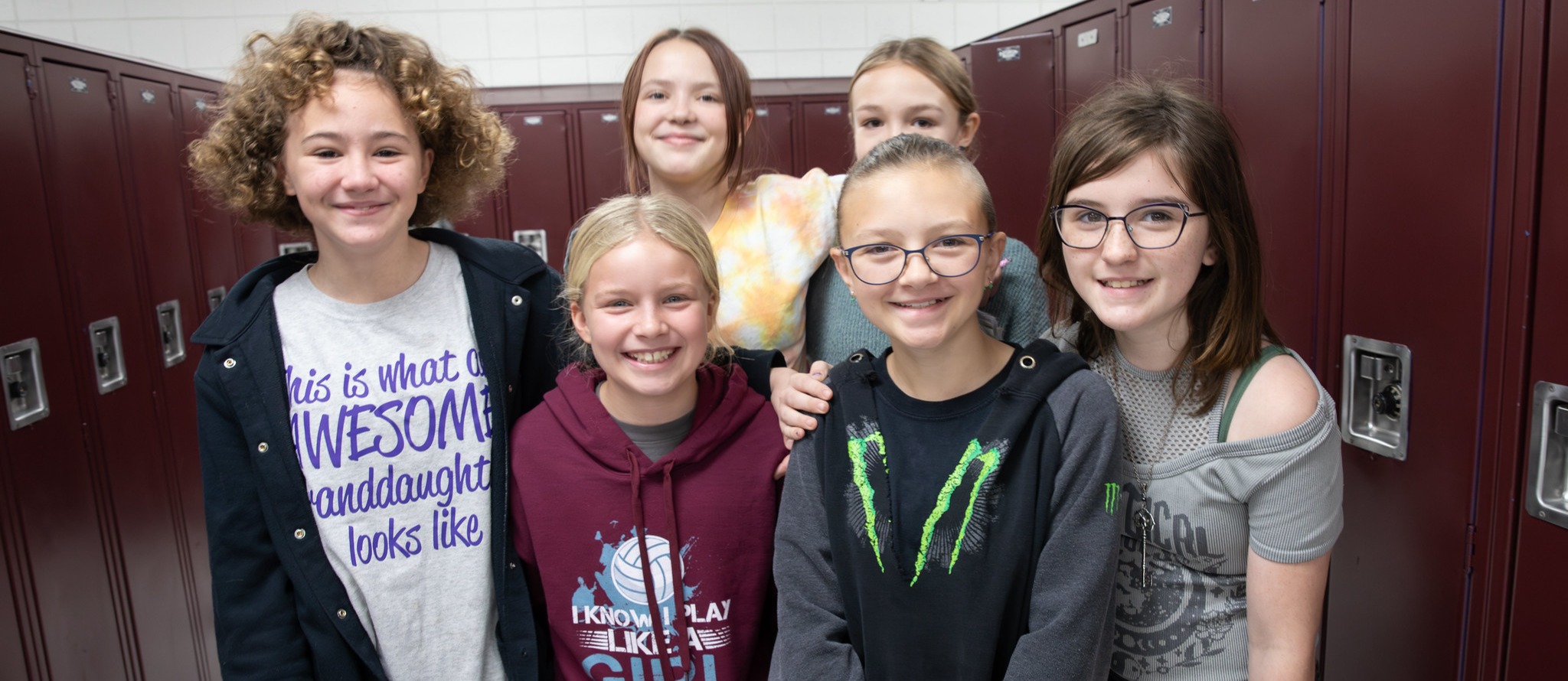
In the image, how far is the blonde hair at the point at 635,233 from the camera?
1.24 m

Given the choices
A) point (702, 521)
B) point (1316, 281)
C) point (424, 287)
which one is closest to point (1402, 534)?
point (1316, 281)

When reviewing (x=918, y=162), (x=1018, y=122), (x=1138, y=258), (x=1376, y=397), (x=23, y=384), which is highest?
(x=1018, y=122)

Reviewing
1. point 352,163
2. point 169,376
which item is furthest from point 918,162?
point 169,376

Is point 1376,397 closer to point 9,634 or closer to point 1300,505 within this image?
point 1300,505

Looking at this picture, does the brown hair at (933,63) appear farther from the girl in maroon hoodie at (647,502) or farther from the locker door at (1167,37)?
the locker door at (1167,37)

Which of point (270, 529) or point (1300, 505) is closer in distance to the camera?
point (1300, 505)

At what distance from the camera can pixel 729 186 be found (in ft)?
5.01

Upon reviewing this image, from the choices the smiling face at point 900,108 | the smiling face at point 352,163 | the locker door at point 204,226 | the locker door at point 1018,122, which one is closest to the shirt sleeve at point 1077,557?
the smiling face at point 900,108

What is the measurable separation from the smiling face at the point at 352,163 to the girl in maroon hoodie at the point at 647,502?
28cm

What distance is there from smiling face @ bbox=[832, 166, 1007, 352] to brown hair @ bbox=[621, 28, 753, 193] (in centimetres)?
47

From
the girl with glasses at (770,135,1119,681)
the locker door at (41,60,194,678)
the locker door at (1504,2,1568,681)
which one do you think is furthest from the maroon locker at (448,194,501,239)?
the locker door at (1504,2,1568,681)

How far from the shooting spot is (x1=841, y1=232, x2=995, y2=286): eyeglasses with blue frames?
A: 3.48ft

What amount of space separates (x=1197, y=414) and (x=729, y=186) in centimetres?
83

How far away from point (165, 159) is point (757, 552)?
254 centimetres
